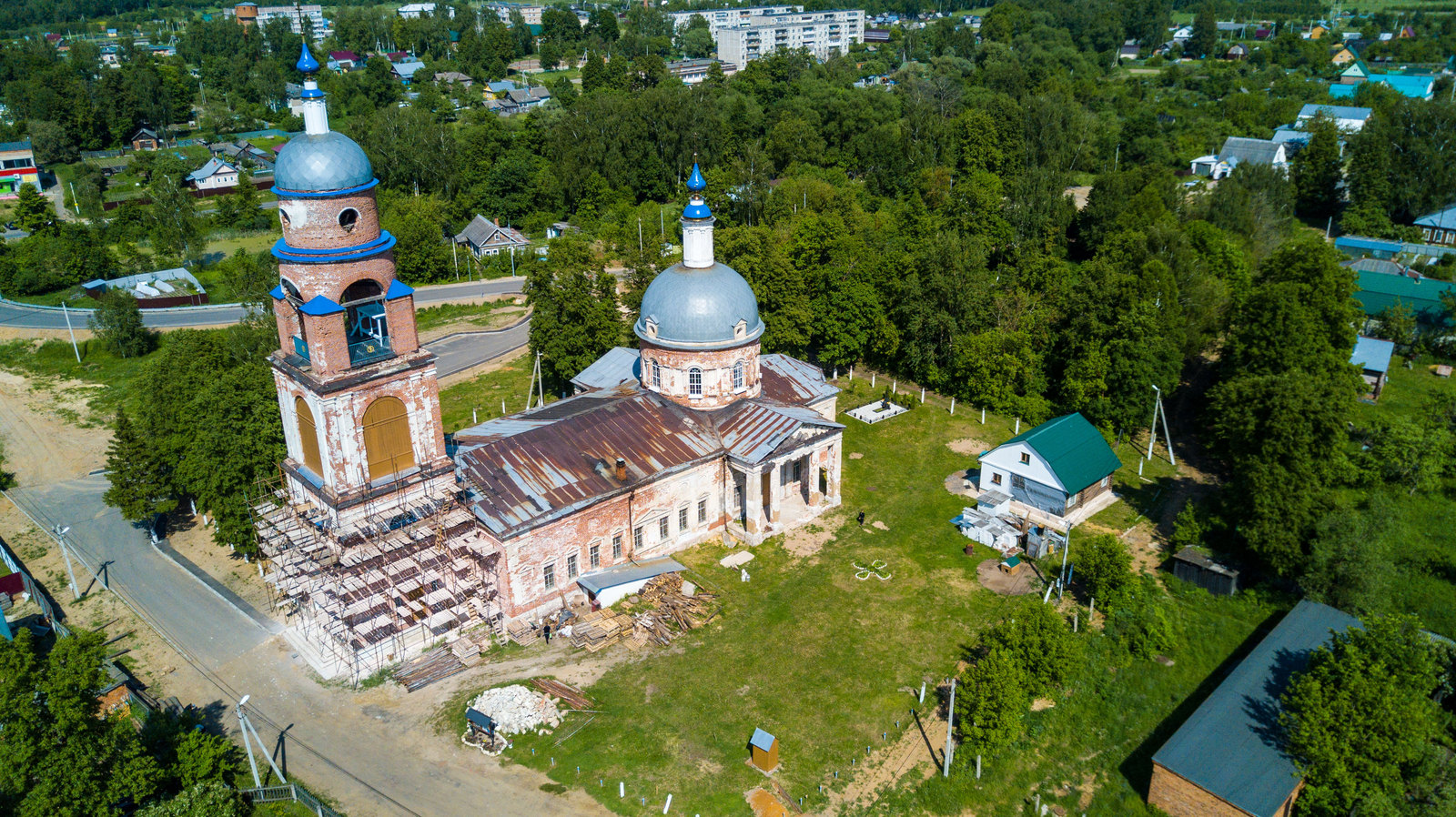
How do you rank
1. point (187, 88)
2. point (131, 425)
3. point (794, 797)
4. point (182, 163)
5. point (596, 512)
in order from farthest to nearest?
1. point (187, 88)
2. point (182, 163)
3. point (131, 425)
4. point (596, 512)
5. point (794, 797)

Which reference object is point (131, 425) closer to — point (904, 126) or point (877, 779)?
point (877, 779)

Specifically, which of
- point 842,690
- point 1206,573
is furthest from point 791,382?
point 1206,573

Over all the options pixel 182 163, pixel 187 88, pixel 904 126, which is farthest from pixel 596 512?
pixel 187 88

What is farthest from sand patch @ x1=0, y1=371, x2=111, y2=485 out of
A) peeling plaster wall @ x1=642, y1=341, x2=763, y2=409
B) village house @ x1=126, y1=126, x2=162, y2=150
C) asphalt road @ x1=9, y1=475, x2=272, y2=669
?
village house @ x1=126, y1=126, x2=162, y2=150

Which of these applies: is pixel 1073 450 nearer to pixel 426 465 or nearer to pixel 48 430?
pixel 426 465

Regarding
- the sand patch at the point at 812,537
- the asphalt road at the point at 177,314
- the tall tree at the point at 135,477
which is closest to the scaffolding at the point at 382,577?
the tall tree at the point at 135,477

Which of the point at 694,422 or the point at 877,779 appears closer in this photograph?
the point at 877,779

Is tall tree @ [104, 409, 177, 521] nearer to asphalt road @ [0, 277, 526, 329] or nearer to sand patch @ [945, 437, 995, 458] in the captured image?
asphalt road @ [0, 277, 526, 329]
